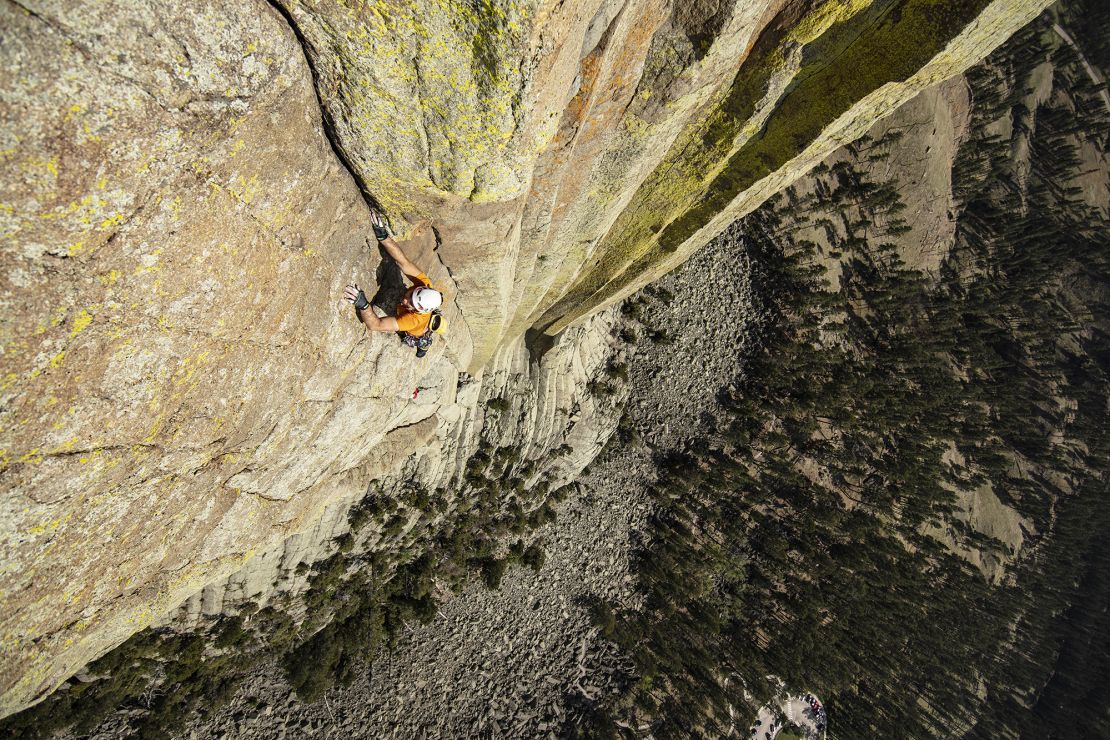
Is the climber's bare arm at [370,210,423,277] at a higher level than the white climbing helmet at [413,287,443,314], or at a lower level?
higher

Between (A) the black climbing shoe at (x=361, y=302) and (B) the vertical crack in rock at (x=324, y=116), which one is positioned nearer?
(B) the vertical crack in rock at (x=324, y=116)

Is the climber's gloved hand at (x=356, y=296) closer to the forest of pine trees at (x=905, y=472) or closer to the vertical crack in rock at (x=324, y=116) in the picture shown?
the vertical crack in rock at (x=324, y=116)

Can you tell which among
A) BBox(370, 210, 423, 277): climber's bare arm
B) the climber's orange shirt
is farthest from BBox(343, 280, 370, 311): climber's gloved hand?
BBox(370, 210, 423, 277): climber's bare arm

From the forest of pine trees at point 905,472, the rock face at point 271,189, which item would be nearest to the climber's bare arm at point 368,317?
the rock face at point 271,189

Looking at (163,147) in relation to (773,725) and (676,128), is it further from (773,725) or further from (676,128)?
(773,725)

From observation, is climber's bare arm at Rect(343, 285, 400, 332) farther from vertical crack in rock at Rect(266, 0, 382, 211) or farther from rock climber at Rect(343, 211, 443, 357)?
vertical crack in rock at Rect(266, 0, 382, 211)

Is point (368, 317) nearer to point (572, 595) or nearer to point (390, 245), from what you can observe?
point (390, 245)
